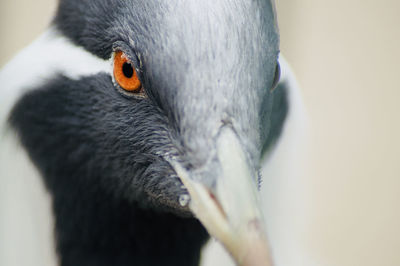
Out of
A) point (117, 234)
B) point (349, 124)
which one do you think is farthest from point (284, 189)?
point (349, 124)

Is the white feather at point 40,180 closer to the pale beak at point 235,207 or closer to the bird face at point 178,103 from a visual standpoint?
the bird face at point 178,103

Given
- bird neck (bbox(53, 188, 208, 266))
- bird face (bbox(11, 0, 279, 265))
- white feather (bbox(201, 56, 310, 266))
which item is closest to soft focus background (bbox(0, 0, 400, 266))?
white feather (bbox(201, 56, 310, 266))

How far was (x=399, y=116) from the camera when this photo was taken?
100 cm

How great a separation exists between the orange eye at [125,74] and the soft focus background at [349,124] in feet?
1.26

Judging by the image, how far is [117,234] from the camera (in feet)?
1.81

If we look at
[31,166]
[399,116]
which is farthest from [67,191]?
[399,116]

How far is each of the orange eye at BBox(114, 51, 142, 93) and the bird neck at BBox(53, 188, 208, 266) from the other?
0.50 ft

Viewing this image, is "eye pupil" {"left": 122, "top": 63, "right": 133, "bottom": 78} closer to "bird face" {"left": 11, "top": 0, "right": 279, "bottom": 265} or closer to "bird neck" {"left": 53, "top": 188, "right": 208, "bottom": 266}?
"bird face" {"left": 11, "top": 0, "right": 279, "bottom": 265}

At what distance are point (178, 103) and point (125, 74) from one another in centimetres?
8

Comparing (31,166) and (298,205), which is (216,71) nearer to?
(31,166)

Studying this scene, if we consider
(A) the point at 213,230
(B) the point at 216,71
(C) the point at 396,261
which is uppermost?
(C) the point at 396,261

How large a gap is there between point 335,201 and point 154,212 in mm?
580

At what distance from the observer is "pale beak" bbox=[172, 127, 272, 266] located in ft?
1.10

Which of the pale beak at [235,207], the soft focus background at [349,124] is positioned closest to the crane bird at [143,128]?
the pale beak at [235,207]
